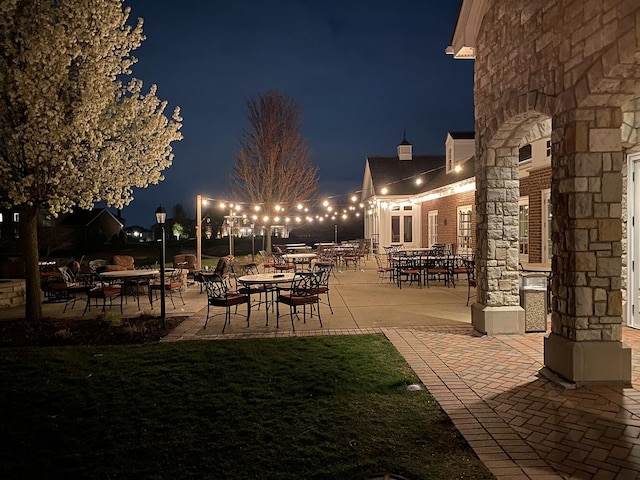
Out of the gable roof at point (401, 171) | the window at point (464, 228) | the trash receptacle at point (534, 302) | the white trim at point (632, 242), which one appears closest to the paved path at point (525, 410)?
the trash receptacle at point (534, 302)

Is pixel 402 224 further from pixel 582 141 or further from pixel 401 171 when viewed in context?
pixel 582 141

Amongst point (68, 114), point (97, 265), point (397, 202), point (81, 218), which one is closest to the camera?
point (68, 114)

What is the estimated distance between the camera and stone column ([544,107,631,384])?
173 inches

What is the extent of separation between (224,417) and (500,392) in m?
2.62

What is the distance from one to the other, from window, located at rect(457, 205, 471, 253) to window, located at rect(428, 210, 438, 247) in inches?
115

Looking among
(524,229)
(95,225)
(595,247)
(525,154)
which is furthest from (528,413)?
(95,225)

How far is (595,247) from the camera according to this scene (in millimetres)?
4418

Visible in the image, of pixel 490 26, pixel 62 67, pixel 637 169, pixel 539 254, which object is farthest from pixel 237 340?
pixel 539 254

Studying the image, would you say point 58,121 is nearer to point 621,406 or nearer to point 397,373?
point 397,373

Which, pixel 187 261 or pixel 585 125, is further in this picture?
pixel 187 261

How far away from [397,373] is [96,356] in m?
3.90

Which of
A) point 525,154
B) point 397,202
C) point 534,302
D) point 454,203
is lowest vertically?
point 534,302

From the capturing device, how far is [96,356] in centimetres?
594

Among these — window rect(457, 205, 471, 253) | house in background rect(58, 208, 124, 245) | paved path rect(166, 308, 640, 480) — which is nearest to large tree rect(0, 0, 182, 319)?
paved path rect(166, 308, 640, 480)
